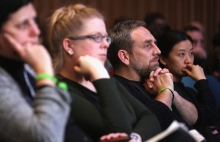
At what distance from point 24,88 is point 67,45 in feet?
1.55

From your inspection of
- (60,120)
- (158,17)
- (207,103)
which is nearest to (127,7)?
(158,17)

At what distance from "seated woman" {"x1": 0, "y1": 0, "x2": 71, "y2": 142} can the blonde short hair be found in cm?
46

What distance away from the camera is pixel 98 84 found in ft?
7.38

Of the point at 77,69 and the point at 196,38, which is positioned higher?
the point at 77,69

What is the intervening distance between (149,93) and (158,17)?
2.84 m

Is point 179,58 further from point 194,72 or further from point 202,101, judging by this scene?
point 202,101

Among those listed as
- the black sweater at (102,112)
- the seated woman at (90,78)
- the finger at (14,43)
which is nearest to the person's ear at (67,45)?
the seated woman at (90,78)

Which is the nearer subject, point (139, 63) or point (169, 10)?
point (139, 63)

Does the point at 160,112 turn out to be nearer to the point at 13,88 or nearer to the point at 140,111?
the point at 140,111

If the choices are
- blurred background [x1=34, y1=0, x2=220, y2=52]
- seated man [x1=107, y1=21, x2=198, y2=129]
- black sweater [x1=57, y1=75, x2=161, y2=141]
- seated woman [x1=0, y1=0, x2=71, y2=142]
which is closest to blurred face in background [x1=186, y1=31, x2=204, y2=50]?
Answer: blurred background [x1=34, y1=0, x2=220, y2=52]

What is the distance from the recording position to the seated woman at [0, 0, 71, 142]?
1.81 metres

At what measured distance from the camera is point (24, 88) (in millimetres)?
2037

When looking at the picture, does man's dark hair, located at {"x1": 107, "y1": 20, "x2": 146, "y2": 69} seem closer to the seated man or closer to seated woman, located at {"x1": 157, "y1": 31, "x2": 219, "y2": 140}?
the seated man

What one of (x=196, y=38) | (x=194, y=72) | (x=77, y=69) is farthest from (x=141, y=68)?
(x=196, y=38)
